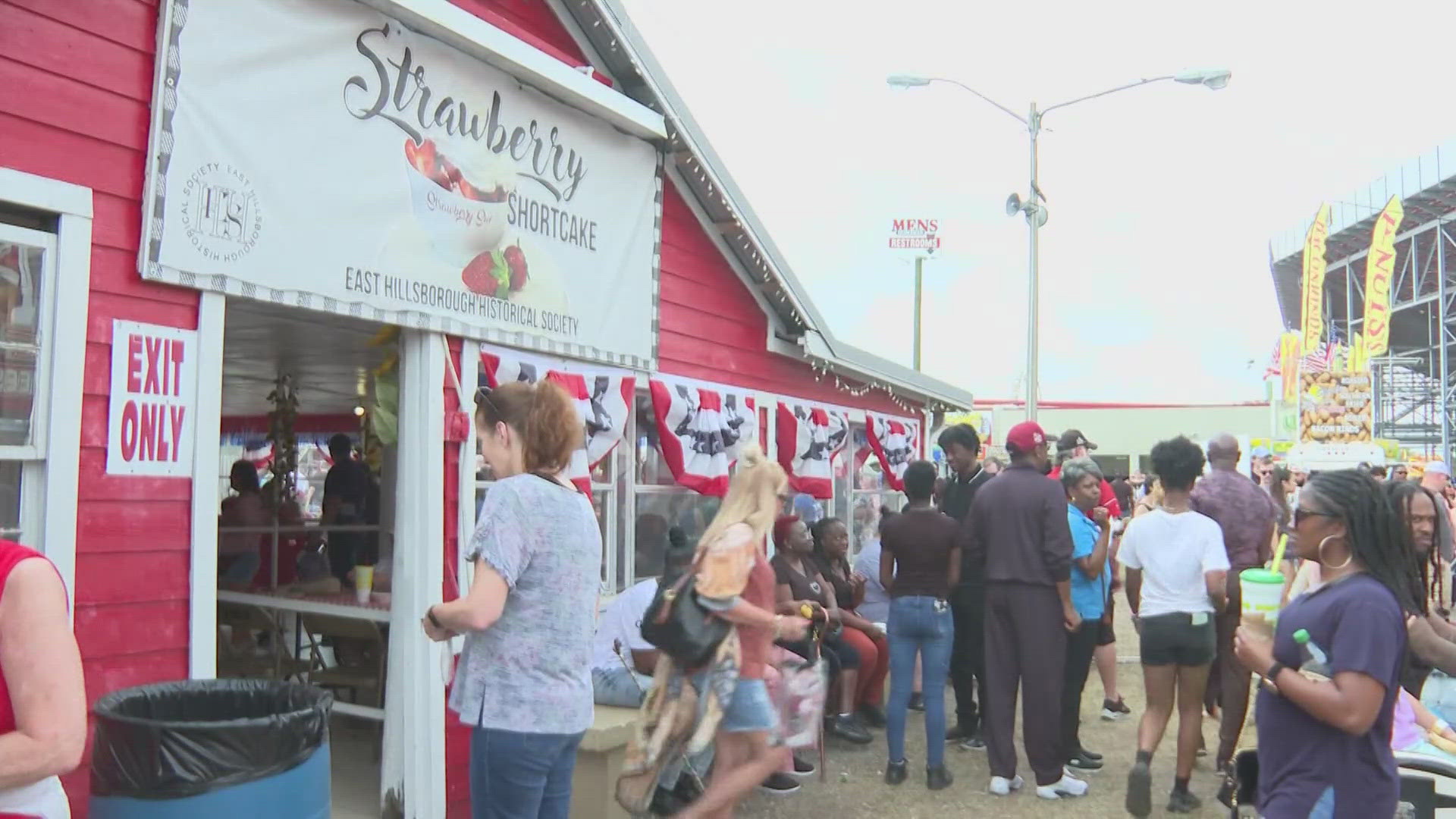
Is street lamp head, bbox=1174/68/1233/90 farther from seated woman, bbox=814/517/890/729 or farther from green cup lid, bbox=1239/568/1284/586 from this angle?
Answer: green cup lid, bbox=1239/568/1284/586

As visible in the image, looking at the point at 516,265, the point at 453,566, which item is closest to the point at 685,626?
the point at 453,566

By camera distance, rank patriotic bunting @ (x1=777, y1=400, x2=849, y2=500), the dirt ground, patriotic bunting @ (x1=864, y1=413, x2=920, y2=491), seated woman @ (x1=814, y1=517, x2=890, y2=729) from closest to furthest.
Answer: the dirt ground
seated woman @ (x1=814, y1=517, x2=890, y2=729)
patriotic bunting @ (x1=777, y1=400, x2=849, y2=500)
patriotic bunting @ (x1=864, y1=413, x2=920, y2=491)

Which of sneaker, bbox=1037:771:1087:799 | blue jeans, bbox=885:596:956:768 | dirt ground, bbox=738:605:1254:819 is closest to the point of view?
dirt ground, bbox=738:605:1254:819

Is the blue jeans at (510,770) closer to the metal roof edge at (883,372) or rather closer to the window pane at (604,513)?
the window pane at (604,513)

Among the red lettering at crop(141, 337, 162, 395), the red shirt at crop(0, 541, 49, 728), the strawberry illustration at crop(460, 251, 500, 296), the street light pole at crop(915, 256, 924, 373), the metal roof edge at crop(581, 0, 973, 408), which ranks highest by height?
the street light pole at crop(915, 256, 924, 373)

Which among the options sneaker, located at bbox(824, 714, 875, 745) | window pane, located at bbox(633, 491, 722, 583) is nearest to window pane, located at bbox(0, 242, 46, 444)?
window pane, located at bbox(633, 491, 722, 583)

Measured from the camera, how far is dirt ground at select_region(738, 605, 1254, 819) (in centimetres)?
612

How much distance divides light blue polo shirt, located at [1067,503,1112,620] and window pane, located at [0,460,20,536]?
5.79m

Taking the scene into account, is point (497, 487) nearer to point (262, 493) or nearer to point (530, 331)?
point (530, 331)

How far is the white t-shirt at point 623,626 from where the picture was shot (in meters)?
6.14

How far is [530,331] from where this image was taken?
577 cm

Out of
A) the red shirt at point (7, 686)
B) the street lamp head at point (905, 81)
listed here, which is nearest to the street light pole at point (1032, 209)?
the street lamp head at point (905, 81)

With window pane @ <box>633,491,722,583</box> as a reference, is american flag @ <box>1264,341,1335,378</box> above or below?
above

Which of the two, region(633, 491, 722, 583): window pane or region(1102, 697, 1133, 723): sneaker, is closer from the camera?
region(633, 491, 722, 583): window pane
